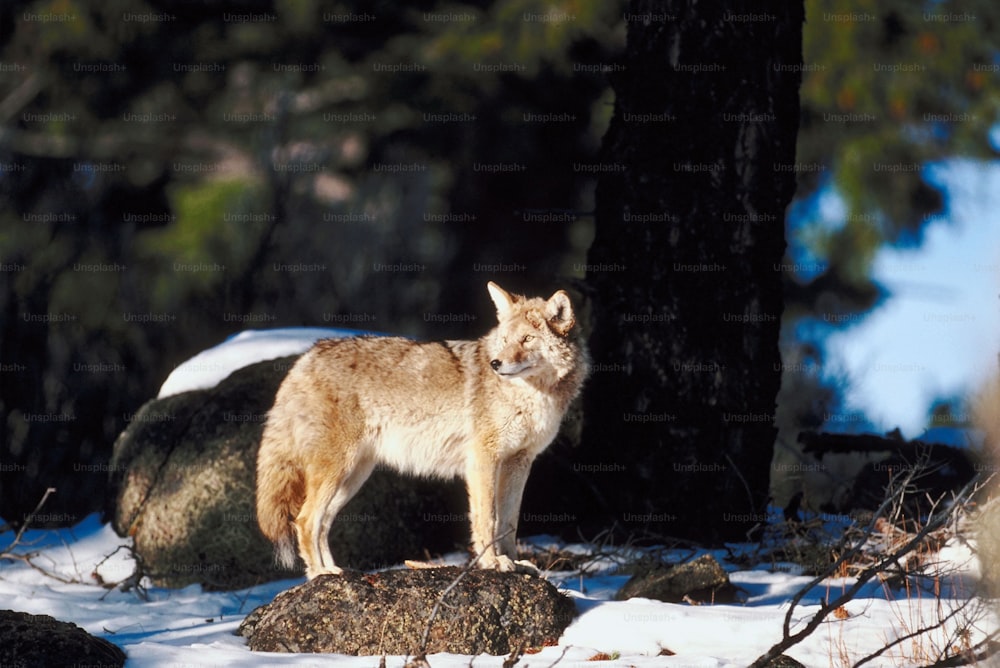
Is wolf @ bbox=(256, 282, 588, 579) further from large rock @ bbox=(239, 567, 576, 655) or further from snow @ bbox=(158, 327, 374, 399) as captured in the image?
snow @ bbox=(158, 327, 374, 399)

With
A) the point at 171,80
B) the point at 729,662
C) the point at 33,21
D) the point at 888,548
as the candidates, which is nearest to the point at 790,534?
the point at 888,548

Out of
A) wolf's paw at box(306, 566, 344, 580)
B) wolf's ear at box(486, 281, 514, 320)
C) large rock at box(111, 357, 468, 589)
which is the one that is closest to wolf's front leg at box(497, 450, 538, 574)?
wolf's ear at box(486, 281, 514, 320)

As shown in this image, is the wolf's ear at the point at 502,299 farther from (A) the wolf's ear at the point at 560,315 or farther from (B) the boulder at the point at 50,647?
(B) the boulder at the point at 50,647

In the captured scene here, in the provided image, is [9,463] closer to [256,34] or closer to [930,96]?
[256,34]


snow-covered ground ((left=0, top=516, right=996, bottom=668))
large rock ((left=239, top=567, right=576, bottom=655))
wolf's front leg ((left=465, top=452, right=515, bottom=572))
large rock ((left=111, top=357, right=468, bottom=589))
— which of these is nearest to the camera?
snow-covered ground ((left=0, top=516, right=996, bottom=668))

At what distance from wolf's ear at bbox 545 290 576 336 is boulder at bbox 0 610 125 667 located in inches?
113

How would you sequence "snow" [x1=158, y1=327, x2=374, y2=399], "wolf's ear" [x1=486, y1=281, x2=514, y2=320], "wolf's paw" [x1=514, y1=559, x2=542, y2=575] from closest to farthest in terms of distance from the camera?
"wolf's paw" [x1=514, y1=559, x2=542, y2=575], "wolf's ear" [x1=486, y1=281, x2=514, y2=320], "snow" [x1=158, y1=327, x2=374, y2=399]

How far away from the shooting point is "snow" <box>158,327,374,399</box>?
8.81 m

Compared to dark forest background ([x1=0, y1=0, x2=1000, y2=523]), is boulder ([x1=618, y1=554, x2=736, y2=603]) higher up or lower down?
lower down

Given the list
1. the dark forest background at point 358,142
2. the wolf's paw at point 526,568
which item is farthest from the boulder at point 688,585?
the dark forest background at point 358,142

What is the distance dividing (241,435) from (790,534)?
13.2 feet

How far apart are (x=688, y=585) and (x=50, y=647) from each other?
3355 millimetres

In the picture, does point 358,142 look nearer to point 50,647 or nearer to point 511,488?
point 511,488

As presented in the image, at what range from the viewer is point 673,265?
819 centimetres
